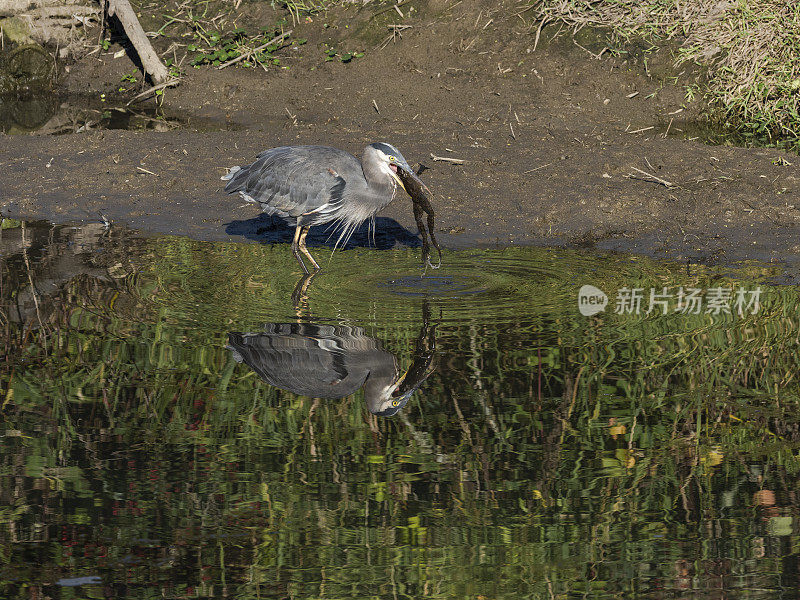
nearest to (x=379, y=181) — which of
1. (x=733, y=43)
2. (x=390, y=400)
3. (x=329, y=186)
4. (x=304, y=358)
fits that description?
(x=329, y=186)

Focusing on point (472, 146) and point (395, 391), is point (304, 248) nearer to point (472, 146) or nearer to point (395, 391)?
point (395, 391)

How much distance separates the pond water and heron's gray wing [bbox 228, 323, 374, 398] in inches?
0.9

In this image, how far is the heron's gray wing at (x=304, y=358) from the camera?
6.00 m

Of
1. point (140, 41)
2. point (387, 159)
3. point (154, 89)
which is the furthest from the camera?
point (140, 41)

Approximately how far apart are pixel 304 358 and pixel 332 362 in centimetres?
17

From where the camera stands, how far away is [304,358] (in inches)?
251

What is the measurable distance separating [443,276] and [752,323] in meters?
2.28

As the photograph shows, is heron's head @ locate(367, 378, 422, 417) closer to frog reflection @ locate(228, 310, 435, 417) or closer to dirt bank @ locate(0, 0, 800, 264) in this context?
frog reflection @ locate(228, 310, 435, 417)

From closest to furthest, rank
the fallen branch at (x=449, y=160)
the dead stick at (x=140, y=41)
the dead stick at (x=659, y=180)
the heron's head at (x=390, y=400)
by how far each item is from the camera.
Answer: the heron's head at (x=390, y=400)
the dead stick at (x=659, y=180)
the fallen branch at (x=449, y=160)
the dead stick at (x=140, y=41)

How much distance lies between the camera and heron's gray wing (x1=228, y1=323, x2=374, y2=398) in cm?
600

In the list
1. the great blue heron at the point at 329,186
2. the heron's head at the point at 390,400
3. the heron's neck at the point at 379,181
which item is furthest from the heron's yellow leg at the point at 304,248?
the heron's head at the point at 390,400

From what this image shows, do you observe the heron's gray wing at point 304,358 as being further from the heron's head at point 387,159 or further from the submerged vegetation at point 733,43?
the submerged vegetation at point 733,43

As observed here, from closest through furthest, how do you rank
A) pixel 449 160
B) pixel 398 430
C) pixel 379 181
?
1. pixel 398 430
2. pixel 379 181
3. pixel 449 160

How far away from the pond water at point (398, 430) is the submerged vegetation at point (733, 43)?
14.4 ft
